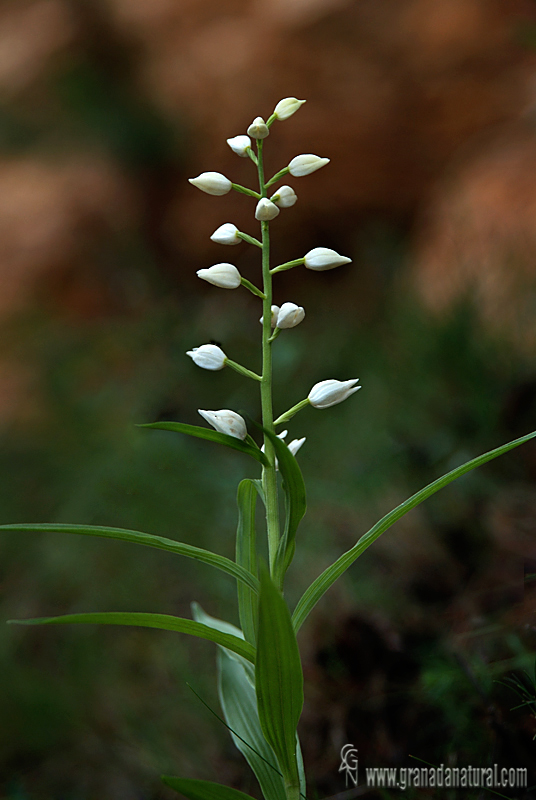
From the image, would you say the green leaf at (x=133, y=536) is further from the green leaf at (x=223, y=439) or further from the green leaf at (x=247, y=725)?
the green leaf at (x=247, y=725)

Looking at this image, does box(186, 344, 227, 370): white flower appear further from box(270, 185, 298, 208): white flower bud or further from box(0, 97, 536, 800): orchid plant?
box(270, 185, 298, 208): white flower bud

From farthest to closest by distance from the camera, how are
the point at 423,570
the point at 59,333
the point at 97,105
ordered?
1. the point at 97,105
2. the point at 59,333
3. the point at 423,570

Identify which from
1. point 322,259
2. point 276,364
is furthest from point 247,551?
point 276,364

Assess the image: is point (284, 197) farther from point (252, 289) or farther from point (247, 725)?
point (247, 725)

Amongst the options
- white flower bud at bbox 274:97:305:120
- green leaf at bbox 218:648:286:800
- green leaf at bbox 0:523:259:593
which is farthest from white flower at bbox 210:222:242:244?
green leaf at bbox 218:648:286:800

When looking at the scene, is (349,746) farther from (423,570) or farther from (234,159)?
(234,159)

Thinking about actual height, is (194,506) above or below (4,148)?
below

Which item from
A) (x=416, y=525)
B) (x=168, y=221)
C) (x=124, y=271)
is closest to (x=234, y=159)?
(x=168, y=221)
